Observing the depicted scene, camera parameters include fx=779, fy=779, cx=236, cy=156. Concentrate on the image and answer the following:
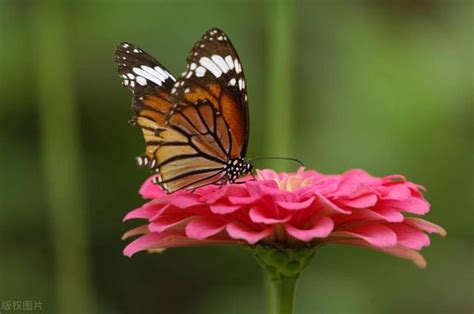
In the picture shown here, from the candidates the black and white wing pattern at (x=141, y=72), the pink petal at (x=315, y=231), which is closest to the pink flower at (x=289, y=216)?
the pink petal at (x=315, y=231)

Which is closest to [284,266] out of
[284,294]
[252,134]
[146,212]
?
[284,294]

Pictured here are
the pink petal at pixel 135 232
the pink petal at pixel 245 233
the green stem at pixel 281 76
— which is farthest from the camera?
the green stem at pixel 281 76

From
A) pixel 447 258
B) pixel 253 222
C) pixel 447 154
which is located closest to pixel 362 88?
pixel 447 154

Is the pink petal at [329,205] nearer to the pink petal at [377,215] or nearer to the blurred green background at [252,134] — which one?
the pink petal at [377,215]

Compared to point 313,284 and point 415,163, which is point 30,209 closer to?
point 313,284

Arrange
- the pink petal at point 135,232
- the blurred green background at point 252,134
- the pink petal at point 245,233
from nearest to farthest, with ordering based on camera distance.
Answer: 1. the pink petal at point 245,233
2. the pink petal at point 135,232
3. the blurred green background at point 252,134

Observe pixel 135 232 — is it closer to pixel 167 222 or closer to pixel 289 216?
pixel 167 222

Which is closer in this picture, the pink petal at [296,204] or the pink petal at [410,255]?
the pink petal at [296,204]

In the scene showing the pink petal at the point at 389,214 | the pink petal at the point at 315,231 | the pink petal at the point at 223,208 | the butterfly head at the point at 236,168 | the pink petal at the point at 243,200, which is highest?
the butterfly head at the point at 236,168
